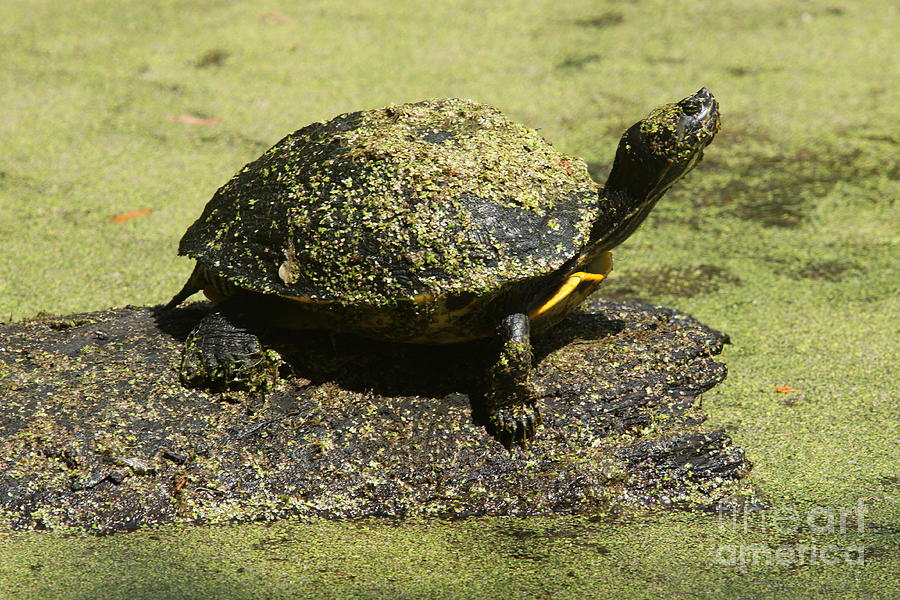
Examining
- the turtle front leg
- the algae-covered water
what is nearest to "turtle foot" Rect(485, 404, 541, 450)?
the turtle front leg

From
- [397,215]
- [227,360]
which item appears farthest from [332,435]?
[397,215]

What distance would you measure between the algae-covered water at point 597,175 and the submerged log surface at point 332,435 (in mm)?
95

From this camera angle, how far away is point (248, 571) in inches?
81.9

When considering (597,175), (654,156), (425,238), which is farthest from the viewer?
(597,175)

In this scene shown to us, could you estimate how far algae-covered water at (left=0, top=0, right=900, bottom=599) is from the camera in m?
2.13

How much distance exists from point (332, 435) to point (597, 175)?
2.51 metres

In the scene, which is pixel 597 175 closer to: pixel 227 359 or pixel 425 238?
pixel 425 238

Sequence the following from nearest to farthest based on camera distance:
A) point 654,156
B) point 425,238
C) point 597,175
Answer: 1. point 425,238
2. point 654,156
3. point 597,175

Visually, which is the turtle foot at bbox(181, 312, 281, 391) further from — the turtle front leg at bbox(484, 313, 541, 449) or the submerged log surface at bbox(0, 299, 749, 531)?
the turtle front leg at bbox(484, 313, 541, 449)

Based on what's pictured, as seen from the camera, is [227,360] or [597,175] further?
[597,175]

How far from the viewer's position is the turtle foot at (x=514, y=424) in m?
2.52

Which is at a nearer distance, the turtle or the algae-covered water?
the algae-covered water

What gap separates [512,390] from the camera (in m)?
2.51

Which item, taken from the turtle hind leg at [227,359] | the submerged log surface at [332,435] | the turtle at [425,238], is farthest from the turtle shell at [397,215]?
the submerged log surface at [332,435]
